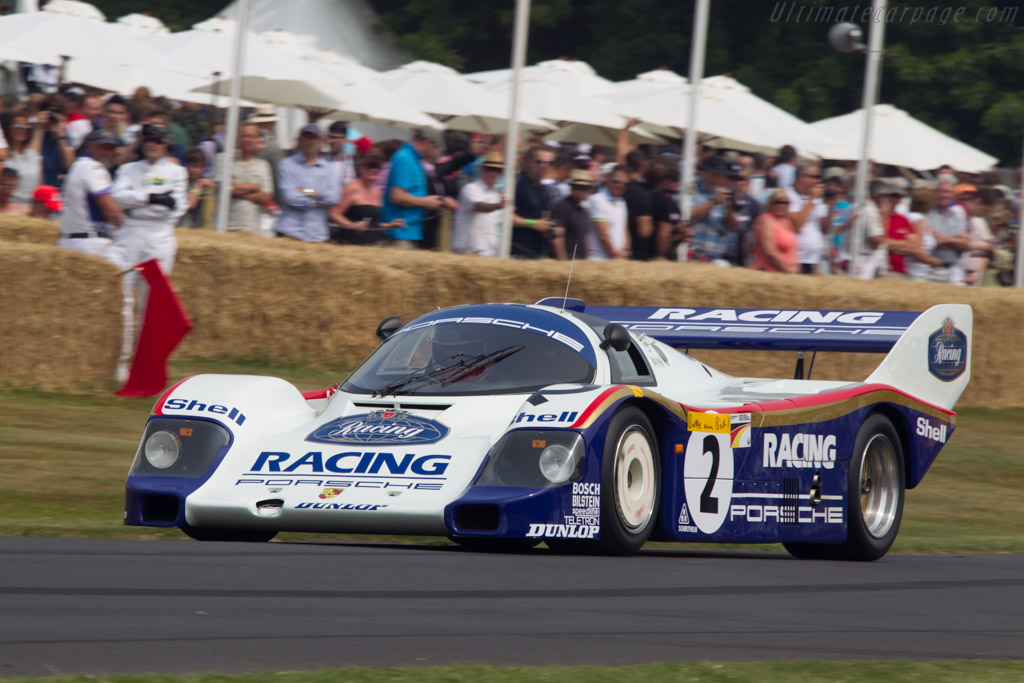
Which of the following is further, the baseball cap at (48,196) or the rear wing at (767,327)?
the baseball cap at (48,196)

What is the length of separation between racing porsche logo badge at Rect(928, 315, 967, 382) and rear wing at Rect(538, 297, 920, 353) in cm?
18

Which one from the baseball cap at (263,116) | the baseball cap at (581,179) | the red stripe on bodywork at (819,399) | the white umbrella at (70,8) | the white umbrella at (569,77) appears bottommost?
the red stripe on bodywork at (819,399)

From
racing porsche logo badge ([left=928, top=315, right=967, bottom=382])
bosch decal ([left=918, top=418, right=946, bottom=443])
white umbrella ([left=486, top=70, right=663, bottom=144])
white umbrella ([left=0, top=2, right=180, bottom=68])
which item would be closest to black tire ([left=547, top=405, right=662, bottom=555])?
bosch decal ([left=918, top=418, right=946, bottom=443])

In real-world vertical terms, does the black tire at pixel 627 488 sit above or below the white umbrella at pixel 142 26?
below

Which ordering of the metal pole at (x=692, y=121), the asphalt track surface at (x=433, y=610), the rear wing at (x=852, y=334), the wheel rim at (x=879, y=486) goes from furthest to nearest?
the metal pole at (x=692, y=121)
the rear wing at (x=852, y=334)
the wheel rim at (x=879, y=486)
the asphalt track surface at (x=433, y=610)

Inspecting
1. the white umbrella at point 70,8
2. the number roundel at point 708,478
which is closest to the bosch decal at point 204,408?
the number roundel at point 708,478

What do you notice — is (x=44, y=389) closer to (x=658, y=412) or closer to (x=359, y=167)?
(x=359, y=167)

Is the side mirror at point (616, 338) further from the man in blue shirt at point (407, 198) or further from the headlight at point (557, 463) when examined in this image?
the man in blue shirt at point (407, 198)

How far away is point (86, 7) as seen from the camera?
2173cm

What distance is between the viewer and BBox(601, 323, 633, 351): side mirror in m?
7.52

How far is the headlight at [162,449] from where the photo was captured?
682cm

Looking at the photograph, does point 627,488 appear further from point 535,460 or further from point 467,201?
point 467,201

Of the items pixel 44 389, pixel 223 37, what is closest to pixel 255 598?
pixel 44 389

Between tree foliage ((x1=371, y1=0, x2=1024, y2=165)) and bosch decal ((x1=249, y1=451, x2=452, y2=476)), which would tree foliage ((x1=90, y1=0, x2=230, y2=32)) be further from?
bosch decal ((x1=249, y1=451, x2=452, y2=476))
